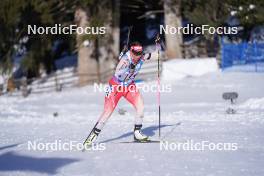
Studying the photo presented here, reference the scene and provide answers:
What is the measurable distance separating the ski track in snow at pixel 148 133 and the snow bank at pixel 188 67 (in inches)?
190

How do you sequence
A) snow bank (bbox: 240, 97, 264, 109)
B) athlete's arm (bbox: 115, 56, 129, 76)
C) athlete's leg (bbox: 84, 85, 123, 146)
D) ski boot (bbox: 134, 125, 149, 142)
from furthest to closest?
snow bank (bbox: 240, 97, 264, 109), ski boot (bbox: 134, 125, 149, 142), athlete's leg (bbox: 84, 85, 123, 146), athlete's arm (bbox: 115, 56, 129, 76)

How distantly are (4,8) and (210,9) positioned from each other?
11405mm

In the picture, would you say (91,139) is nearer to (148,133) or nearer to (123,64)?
(123,64)

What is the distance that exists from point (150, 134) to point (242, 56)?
19.0 meters

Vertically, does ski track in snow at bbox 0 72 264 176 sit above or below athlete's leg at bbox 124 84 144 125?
below

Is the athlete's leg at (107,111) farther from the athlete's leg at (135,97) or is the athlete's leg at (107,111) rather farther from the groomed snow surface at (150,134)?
the groomed snow surface at (150,134)

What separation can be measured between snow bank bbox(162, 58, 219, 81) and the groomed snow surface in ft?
13.9

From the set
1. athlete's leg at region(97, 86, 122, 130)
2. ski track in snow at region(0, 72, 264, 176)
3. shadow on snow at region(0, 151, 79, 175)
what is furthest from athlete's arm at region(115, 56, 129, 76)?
shadow on snow at region(0, 151, 79, 175)

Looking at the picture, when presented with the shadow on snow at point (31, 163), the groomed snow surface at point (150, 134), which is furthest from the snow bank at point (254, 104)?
the shadow on snow at point (31, 163)

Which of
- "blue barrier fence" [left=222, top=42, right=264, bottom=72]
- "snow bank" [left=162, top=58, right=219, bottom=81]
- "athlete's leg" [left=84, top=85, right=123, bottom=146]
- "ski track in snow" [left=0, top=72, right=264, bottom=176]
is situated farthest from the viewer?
"blue barrier fence" [left=222, top=42, right=264, bottom=72]

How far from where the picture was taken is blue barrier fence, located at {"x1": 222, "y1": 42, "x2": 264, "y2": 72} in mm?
29328

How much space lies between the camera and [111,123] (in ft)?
47.9

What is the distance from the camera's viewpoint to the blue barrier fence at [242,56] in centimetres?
2933

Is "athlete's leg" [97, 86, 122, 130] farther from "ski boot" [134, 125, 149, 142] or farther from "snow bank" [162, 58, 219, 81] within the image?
"snow bank" [162, 58, 219, 81]
